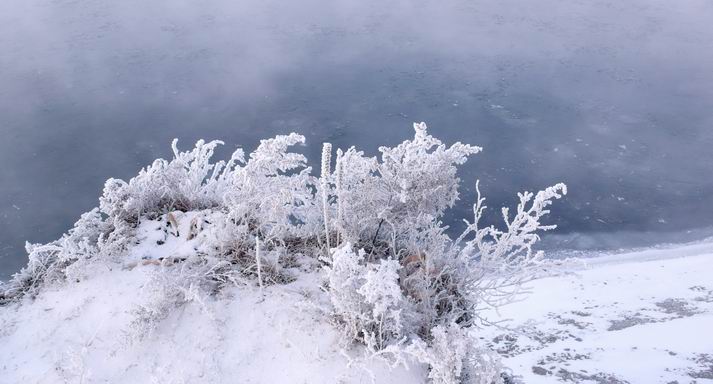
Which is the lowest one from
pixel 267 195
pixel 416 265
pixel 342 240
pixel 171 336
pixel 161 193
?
pixel 171 336

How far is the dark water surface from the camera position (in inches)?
333

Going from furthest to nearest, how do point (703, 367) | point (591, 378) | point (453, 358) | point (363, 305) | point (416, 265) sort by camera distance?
point (703, 367)
point (591, 378)
point (416, 265)
point (363, 305)
point (453, 358)

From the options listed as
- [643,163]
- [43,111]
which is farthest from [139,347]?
[643,163]

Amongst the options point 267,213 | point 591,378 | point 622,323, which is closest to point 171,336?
point 267,213

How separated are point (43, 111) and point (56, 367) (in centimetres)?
712

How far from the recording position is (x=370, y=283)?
9.48 ft

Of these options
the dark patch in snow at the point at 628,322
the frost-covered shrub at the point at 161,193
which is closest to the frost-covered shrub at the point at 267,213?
the frost-covered shrub at the point at 161,193

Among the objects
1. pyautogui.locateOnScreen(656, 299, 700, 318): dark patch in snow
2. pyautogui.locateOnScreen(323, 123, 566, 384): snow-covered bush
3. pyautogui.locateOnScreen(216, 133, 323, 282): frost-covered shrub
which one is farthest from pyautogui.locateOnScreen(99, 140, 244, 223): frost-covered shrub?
pyautogui.locateOnScreen(656, 299, 700, 318): dark patch in snow

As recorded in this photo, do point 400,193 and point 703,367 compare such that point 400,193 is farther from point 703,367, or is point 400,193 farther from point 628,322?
point 628,322

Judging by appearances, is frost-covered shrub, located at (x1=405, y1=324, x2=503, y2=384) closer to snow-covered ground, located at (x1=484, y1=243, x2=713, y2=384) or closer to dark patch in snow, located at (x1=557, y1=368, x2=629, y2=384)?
snow-covered ground, located at (x1=484, y1=243, x2=713, y2=384)

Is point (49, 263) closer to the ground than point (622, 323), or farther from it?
farther from it

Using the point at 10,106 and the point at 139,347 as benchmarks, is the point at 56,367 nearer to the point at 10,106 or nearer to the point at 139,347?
the point at 139,347

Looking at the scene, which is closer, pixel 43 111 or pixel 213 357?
pixel 213 357

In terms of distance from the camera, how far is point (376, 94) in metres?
10.1
